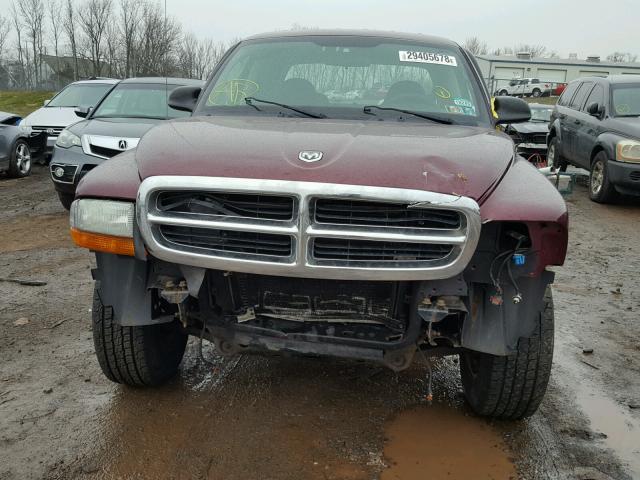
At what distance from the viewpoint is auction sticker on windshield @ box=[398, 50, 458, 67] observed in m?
3.92

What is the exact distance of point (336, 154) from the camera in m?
2.57

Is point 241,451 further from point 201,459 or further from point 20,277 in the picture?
point 20,277

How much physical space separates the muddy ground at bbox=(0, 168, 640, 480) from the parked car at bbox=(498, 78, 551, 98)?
47.8m

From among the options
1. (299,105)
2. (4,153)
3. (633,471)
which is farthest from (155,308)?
(4,153)

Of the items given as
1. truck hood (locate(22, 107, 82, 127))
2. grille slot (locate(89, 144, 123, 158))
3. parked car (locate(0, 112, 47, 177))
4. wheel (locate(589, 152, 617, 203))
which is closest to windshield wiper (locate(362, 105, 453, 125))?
grille slot (locate(89, 144, 123, 158))

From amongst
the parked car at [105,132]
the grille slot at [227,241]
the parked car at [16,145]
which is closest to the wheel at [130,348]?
the grille slot at [227,241]

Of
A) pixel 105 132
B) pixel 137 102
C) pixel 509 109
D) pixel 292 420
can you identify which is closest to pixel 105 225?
pixel 292 420

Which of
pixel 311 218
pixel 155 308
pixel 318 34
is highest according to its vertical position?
pixel 318 34

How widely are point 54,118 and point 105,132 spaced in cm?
497

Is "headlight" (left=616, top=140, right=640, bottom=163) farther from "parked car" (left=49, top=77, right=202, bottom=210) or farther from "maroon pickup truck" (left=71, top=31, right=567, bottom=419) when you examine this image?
"maroon pickup truck" (left=71, top=31, right=567, bottom=419)

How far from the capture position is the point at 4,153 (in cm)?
1056

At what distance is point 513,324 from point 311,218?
97cm

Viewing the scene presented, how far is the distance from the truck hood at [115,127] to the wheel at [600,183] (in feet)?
21.7

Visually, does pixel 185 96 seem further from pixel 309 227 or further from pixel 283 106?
pixel 309 227
